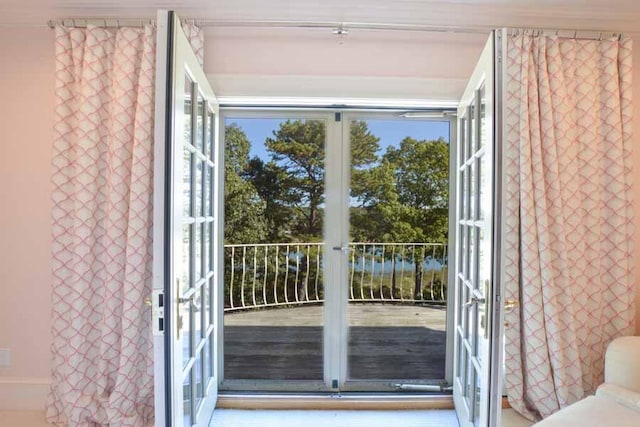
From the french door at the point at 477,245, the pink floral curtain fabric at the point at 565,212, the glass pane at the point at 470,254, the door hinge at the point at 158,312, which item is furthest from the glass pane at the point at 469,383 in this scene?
the door hinge at the point at 158,312

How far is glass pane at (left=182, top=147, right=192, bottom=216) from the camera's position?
5.47 feet

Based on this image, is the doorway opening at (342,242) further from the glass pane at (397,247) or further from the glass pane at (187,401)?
the glass pane at (187,401)

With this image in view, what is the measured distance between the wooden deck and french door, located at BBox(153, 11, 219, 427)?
66cm

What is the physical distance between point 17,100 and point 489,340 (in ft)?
9.32

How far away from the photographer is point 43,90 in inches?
88.8

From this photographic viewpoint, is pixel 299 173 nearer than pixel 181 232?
No

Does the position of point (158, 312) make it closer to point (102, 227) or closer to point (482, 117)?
point (102, 227)

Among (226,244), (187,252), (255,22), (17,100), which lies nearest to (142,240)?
(187,252)

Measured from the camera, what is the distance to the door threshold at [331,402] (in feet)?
8.13

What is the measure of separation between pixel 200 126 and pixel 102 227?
2.67 feet

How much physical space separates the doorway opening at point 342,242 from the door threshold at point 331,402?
0.37 ft

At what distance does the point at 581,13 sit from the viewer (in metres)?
2.13

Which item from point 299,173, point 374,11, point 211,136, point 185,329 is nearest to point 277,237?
point 299,173

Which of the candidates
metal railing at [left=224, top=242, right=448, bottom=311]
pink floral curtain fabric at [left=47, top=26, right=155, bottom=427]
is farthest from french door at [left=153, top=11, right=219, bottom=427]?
metal railing at [left=224, top=242, right=448, bottom=311]
